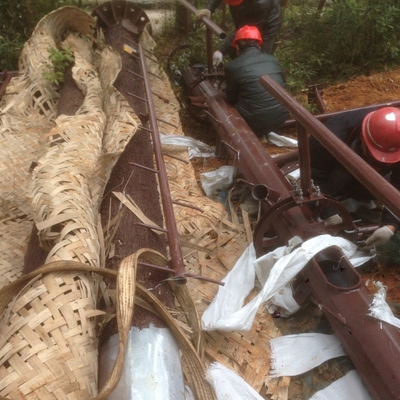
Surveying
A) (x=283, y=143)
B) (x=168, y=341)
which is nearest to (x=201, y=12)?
(x=283, y=143)

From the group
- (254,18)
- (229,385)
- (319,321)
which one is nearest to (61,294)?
(229,385)

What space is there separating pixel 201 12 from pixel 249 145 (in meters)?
1.65

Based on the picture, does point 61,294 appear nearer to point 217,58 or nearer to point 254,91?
point 254,91

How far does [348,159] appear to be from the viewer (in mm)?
1851

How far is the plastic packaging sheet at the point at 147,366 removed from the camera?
166cm

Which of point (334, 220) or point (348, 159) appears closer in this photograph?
point (348, 159)

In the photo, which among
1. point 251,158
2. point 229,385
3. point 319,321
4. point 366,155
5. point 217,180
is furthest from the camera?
point 217,180

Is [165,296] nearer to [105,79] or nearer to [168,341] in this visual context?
[168,341]

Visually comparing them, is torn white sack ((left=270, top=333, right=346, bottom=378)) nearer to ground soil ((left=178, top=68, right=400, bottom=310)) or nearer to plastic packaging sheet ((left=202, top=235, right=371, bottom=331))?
plastic packaging sheet ((left=202, top=235, right=371, bottom=331))

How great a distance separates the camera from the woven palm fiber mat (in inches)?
63.5

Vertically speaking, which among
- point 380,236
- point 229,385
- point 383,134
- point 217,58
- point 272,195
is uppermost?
point 217,58

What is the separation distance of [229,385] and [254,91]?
9.03ft

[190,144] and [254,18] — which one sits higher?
[254,18]

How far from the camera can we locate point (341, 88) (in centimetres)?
554
